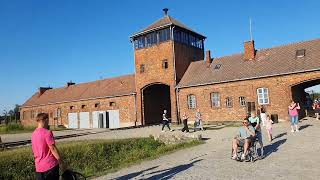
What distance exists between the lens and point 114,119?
3953 centimetres

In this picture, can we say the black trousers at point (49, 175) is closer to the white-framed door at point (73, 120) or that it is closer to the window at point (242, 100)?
the window at point (242, 100)

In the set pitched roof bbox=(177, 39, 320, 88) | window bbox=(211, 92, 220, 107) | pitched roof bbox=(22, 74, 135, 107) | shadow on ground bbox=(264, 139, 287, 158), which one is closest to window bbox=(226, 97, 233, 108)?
window bbox=(211, 92, 220, 107)

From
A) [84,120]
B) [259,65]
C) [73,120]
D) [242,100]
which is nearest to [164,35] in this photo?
[259,65]

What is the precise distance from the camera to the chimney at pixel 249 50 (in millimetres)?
30578

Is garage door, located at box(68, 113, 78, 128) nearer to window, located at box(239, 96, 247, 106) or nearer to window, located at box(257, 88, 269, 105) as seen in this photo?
window, located at box(239, 96, 247, 106)

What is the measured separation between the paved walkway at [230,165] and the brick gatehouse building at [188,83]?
13.5 m

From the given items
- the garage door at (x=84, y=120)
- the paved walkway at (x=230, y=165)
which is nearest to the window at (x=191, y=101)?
the garage door at (x=84, y=120)

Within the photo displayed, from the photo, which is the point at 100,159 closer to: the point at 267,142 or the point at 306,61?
the point at 267,142

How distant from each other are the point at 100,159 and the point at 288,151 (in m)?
8.04

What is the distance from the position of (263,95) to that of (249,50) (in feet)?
16.8

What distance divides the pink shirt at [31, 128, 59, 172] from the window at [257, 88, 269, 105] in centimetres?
2385

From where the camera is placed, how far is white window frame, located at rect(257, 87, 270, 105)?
2745cm

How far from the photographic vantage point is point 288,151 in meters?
12.2

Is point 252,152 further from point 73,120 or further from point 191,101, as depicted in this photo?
point 73,120
